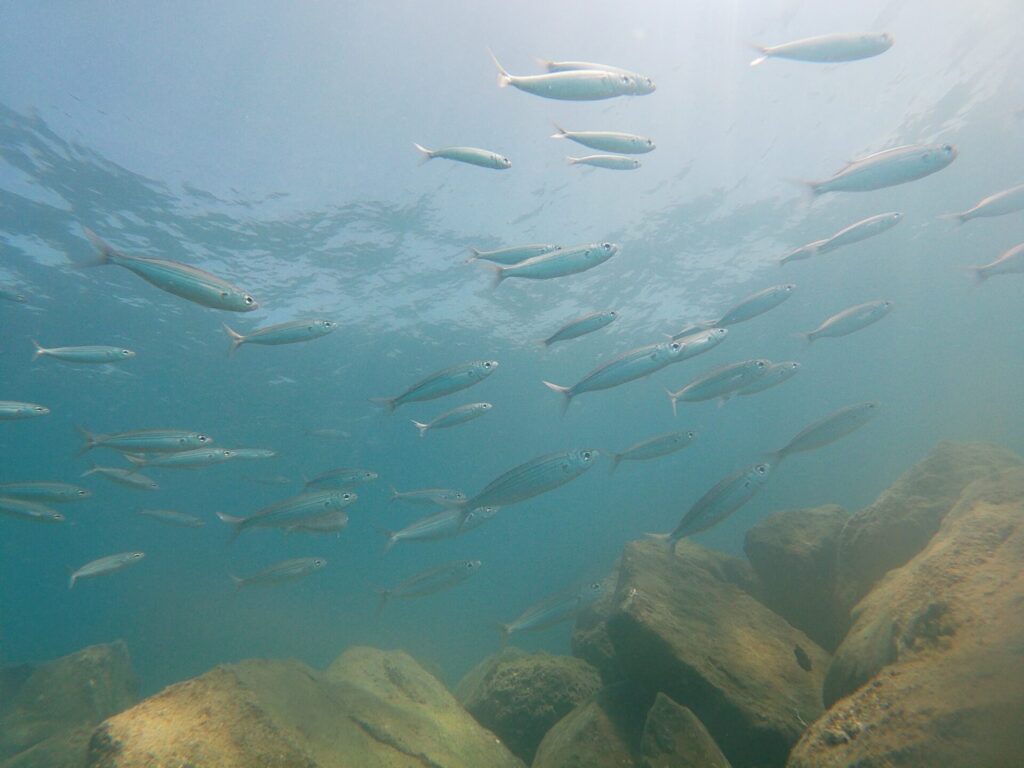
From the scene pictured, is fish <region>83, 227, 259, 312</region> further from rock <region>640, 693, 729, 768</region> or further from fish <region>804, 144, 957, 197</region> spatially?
fish <region>804, 144, 957, 197</region>

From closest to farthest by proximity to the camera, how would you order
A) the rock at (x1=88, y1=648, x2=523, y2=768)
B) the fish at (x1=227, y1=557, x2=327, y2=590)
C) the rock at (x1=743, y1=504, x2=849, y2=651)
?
the rock at (x1=88, y1=648, x2=523, y2=768) → the rock at (x1=743, y1=504, x2=849, y2=651) → the fish at (x1=227, y1=557, x2=327, y2=590)

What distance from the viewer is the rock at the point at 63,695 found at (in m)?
8.39

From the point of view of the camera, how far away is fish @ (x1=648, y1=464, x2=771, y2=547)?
15.1 ft

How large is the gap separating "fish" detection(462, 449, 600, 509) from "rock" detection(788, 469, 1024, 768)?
7.85 feet

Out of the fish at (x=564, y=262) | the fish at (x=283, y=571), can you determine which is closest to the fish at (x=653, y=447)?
the fish at (x=564, y=262)

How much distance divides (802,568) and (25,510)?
12.1 metres

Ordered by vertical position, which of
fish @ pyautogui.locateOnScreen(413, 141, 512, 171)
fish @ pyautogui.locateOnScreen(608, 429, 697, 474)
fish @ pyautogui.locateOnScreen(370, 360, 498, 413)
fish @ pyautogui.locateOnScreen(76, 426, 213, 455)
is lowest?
fish @ pyautogui.locateOnScreen(76, 426, 213, 455)

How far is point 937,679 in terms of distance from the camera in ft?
8.35

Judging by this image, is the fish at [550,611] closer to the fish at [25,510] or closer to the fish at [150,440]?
the fish at [150,440]

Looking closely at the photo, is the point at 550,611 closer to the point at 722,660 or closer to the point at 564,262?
the point at 722,660

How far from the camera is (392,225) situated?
1773 cm

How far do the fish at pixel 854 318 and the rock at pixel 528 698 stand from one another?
5.91m

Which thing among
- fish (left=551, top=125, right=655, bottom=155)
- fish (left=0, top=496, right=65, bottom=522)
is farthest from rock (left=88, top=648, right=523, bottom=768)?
fish (left=551, top=125, right=655, bottom=155)

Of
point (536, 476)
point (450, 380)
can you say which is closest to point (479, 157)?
point (450, 380)
